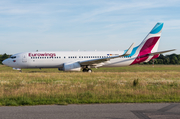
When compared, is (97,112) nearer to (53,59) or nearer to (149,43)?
(53,59)

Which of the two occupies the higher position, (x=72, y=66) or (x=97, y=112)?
(x=72, y=66)

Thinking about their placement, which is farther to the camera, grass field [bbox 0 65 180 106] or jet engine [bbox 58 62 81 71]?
jet engine [bbox 58 62 81 71]

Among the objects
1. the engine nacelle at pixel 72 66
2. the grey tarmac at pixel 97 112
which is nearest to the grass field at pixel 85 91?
the grey tarmac at pixel 97 112

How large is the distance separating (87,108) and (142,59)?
27.4 m

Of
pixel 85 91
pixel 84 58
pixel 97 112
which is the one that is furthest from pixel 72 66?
pixel 97 112

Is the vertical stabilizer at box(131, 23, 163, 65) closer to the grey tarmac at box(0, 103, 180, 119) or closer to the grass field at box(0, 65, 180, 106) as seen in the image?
the grass field at box(0, 65, 180, 106)

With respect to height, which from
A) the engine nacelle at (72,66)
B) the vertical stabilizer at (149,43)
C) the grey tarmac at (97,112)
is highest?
the vertical stabilizer at (149,43)

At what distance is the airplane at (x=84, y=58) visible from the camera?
32150mm

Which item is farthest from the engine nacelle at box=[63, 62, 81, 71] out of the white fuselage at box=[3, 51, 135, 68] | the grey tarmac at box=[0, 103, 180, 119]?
the grey tarmac at box=[0, 103, 180, 119]

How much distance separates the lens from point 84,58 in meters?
33.5

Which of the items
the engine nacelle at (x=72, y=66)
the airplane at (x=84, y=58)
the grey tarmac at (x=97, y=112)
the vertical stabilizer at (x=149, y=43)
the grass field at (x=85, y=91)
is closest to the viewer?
the grey tarmac at (x=97, y=112)

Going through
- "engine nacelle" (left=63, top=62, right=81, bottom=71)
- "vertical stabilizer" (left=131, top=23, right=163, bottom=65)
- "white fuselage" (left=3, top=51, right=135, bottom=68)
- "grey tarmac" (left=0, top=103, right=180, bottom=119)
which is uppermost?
"vertical stabilizer" (left=131, top=23, right=163, bottom=65)

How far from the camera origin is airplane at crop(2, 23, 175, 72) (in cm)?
3215

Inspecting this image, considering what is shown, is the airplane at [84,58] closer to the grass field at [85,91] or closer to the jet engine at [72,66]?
the jet engine at [72,66]
